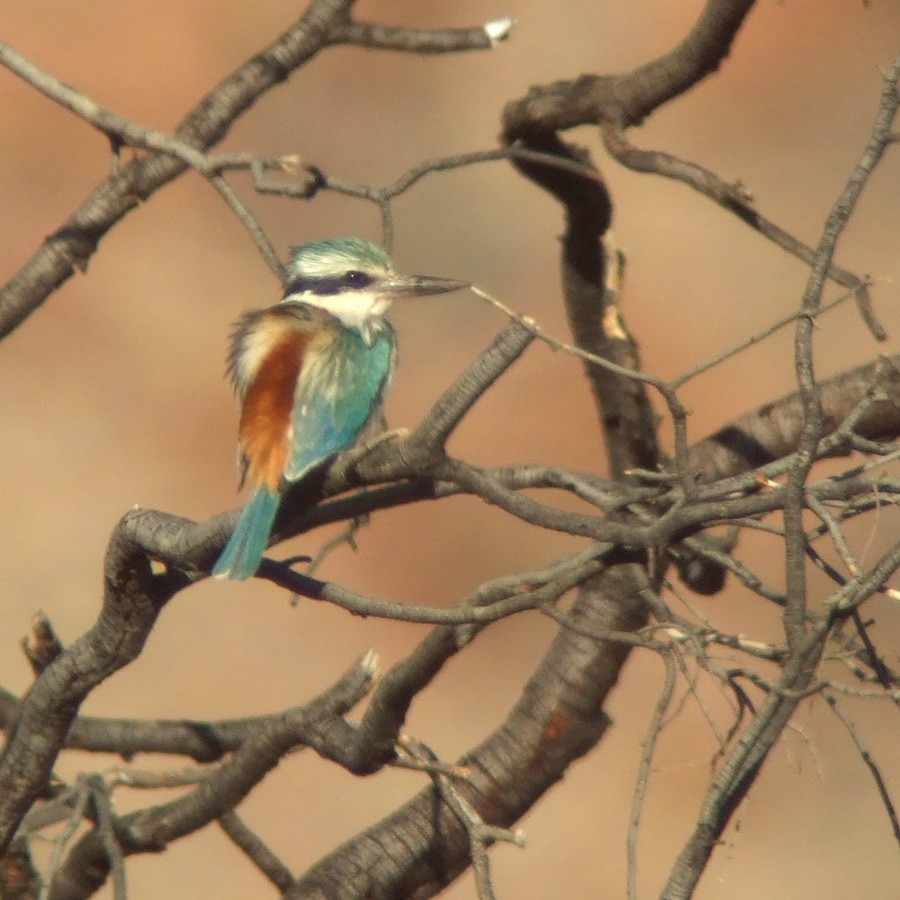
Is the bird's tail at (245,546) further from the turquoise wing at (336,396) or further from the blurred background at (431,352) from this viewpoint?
the blurred background at (431,352)

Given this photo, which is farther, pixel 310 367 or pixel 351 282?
pixel 351 282

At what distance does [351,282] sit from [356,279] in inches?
0.4

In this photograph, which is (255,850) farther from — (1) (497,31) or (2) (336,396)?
(1) (497,31)

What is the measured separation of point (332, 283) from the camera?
2.86m

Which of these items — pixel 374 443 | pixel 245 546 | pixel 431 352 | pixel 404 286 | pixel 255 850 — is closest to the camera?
pixel 374 443

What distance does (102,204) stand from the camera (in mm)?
2482

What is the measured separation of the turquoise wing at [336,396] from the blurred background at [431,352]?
231 centimetres

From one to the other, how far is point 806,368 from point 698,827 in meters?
0.41

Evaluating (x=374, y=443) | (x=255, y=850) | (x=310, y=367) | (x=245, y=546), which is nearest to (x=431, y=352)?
(x=310, y=367)

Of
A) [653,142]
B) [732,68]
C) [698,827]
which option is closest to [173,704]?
[653,142]

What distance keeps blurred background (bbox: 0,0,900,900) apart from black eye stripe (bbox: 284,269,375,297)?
6.83ft

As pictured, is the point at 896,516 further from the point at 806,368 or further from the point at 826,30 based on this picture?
the point at 806,368

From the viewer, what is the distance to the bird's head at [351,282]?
2795mm

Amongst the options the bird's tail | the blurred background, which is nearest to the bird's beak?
the bird's tail
